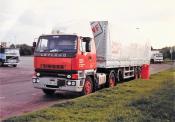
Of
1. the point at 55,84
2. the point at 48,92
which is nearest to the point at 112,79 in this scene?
the point at 48,92

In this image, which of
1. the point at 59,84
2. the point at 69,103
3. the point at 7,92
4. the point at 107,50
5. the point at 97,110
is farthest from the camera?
the point at 107,50

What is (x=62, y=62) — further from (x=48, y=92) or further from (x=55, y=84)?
(x=48, y=92)

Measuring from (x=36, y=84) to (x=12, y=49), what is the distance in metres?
26.8

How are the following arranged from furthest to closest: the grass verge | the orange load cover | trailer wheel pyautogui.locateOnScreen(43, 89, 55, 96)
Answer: the orange load cover → trailer wheel pyautogui.locateOnScreen(43, 89, 55, 96) → the grass verge

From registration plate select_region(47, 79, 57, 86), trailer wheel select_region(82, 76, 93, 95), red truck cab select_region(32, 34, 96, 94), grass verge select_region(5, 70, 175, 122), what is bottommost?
grass verge select_region(5, 70, 175, 122)

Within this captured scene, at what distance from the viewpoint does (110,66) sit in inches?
774

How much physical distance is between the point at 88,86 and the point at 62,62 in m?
1.80

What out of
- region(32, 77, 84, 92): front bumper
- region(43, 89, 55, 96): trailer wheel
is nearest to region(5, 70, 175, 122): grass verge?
region(32, 77, 84, 92): front bumper

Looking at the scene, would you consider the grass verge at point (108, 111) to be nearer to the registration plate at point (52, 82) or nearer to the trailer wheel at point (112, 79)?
the registration plate at point (52, 82)

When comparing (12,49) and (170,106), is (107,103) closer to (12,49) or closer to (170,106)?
(170,106)

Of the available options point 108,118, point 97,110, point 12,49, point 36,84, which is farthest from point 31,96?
point 12,49

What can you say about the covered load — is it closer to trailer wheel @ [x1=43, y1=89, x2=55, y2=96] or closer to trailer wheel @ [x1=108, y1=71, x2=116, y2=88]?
trailer wheel @ [x1=108, y1=71, x2=116, y2=88]

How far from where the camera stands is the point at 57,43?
1568cm

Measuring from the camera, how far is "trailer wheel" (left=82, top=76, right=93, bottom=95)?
1611 cm
